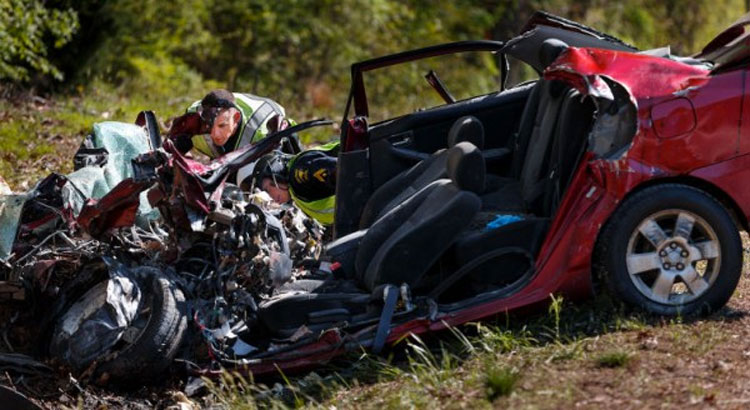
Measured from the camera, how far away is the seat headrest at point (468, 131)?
721 centimetres

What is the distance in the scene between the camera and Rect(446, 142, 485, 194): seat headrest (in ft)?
20.8

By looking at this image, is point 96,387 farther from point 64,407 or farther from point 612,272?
point 612,272

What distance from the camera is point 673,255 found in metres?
6.08

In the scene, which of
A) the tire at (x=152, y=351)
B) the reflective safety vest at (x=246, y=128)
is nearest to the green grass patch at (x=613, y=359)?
the tire at (x=152, y=351)

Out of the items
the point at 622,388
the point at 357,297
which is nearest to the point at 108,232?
the point at 357,297

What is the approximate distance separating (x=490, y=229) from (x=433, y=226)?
1.03 ft

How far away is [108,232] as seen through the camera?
6.93m

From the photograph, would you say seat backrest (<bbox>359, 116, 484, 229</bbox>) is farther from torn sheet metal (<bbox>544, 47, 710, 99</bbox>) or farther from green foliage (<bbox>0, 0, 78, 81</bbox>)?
green foliage (<bbox>0, 0, 78, 81</bbox>)

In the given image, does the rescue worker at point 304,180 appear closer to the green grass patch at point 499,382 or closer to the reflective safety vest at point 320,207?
the reflective safety vest at point 320,207

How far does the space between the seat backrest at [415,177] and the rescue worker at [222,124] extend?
1.68 m

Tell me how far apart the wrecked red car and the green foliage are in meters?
7.04

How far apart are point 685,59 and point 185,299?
293 centimetres

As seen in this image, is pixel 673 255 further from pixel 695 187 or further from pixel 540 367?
pixel 540 367

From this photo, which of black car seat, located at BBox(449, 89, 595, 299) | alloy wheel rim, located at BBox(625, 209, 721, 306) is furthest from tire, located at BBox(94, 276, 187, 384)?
alloy wheel rim, located at BBox(625, 209, 721, 306)
